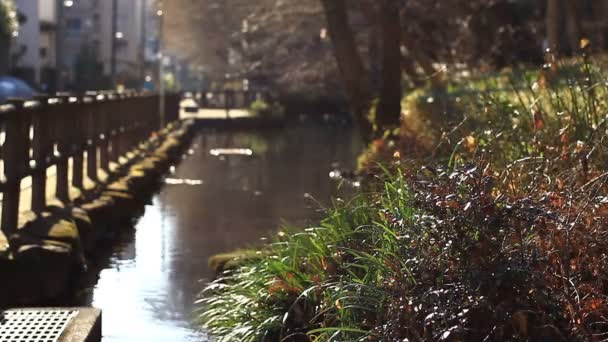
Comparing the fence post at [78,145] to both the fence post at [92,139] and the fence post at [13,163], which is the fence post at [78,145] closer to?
the fence post at [92,139]

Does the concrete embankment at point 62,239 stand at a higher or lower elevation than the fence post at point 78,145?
lower

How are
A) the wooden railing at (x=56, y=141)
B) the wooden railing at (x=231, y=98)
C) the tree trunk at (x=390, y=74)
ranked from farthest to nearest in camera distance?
the wooden railing at (x=231, y=98), the tree trunk at (x=390, y=74), the wooden railing at (x=56, y=141)

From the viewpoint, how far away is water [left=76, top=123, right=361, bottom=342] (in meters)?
10.6

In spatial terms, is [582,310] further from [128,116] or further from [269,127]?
[269,127]

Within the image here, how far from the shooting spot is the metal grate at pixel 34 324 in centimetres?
836

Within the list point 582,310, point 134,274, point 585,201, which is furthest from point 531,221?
point 134,274

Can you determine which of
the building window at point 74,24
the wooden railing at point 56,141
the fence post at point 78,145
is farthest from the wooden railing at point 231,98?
the fence post at point 78,145

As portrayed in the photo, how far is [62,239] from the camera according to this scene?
39.5 ft

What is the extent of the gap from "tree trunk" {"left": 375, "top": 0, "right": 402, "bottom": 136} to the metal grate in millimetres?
14593

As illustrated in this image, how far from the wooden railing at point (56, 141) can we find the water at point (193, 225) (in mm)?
910

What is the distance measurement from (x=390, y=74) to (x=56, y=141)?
396 inches

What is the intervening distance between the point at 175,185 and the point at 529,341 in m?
17.7

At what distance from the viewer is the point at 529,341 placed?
6.06 meters

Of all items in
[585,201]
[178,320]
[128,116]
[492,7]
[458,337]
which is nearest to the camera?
[458,337]
